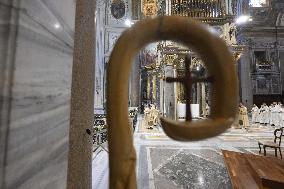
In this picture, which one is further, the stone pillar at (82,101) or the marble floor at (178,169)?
the marble floor at (178,169)

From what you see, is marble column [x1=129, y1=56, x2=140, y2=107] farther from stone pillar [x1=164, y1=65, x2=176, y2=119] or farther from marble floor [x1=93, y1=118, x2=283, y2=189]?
marble floor [x1=93, y1=118, x2=283, y2=189]

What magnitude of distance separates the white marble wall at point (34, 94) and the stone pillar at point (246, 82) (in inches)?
1016

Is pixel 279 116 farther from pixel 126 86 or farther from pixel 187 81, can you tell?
pixel 126 86

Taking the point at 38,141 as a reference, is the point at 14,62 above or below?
above

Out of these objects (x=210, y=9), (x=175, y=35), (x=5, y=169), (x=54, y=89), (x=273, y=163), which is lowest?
(x=273, y=163)

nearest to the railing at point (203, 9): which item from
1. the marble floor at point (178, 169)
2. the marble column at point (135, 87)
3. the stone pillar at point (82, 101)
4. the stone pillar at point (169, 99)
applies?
the stone pillar at point (169, 99)

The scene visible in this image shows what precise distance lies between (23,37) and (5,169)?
1.21 ft

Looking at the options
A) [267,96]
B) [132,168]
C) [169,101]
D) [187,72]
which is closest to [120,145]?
[132,168]

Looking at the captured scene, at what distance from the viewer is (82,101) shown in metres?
1.64

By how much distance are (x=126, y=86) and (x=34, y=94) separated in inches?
12.2

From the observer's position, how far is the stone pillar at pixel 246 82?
24750 millimetres

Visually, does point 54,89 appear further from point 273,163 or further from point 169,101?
point 169,101

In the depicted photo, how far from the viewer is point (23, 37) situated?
0.71 m

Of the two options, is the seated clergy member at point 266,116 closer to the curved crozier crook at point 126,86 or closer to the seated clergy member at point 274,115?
the seated clergy member at point 274,115
